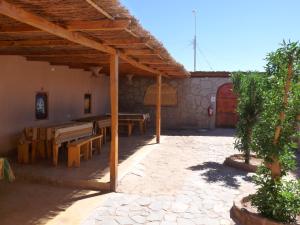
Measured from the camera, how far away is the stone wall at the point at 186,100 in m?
15.6

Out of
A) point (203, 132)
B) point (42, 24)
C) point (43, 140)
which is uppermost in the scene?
point (42, 24)

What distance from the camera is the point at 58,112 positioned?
34.9ft

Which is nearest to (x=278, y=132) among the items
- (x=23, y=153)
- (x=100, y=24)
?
(x=100, y=24)

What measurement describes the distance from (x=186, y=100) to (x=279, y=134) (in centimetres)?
1110

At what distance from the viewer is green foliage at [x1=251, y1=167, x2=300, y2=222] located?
172 inches

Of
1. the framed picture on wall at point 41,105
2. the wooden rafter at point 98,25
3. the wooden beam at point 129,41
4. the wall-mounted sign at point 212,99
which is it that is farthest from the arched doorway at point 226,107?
the wooden rafter at point 98,25

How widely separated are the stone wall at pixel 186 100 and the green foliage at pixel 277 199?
431 inches

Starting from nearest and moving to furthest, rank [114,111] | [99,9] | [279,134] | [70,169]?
[99,9] < [279,134] < [114,111] < [70,169]

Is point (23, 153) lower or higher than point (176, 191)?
higher

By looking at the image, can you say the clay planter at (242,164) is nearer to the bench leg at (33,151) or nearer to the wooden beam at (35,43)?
the bench leg at (33,151)

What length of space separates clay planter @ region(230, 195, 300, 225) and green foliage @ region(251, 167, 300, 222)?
4.6 inches

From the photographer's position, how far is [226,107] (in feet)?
51.7

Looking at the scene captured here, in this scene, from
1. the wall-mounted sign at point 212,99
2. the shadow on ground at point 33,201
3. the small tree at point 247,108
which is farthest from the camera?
the wall-mounted sign at point 212,99

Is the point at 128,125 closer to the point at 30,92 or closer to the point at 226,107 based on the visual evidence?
the point at 30,92
